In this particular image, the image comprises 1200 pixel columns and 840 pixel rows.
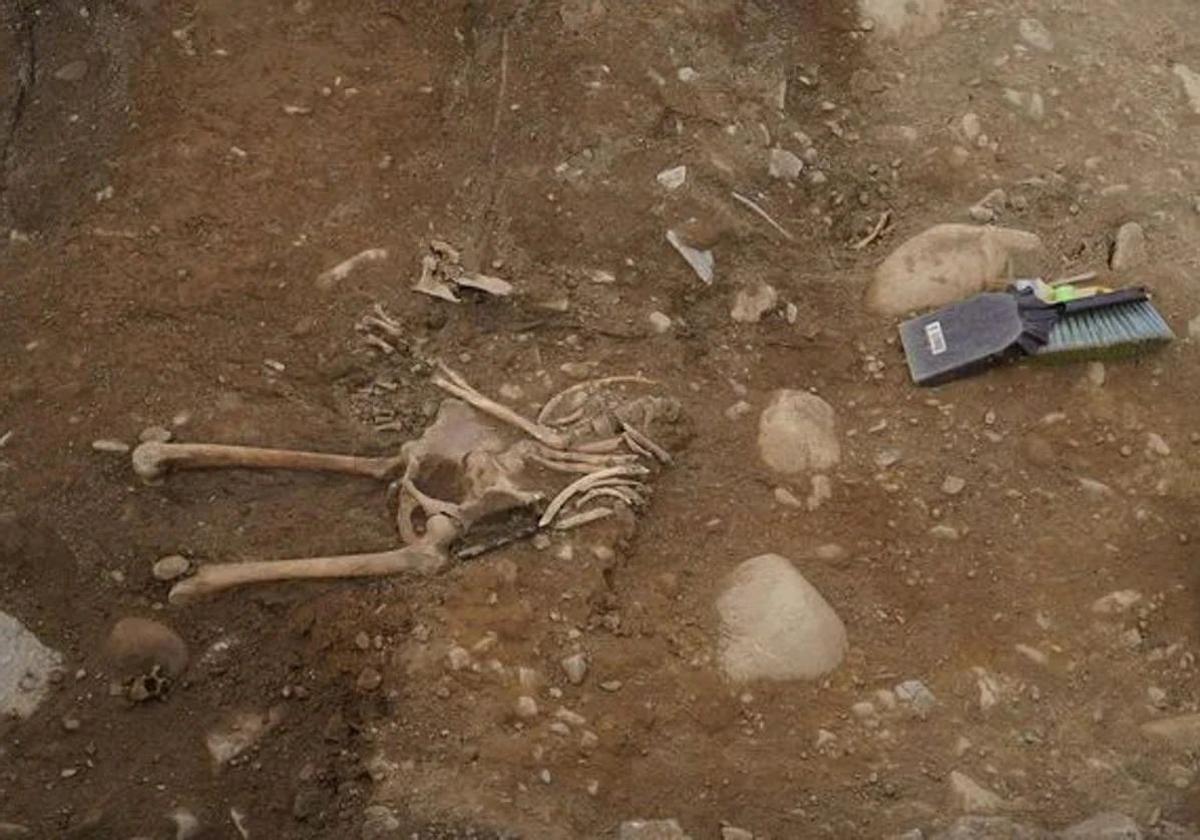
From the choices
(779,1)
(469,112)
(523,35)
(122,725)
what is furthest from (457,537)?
(779,1)

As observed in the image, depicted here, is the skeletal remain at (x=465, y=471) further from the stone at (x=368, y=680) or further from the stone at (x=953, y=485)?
the stone at (x=953, y=485)

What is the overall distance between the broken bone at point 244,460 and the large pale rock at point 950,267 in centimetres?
167

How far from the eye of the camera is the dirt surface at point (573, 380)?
324cm

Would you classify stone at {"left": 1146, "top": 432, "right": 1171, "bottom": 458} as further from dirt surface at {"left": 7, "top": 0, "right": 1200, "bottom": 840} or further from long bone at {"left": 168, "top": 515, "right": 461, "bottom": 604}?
long bone at {"left": 168, "top": 515, "right": 461, "bottom": 604}

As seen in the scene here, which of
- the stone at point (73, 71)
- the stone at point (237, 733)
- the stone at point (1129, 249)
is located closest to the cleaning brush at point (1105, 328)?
the stone at point (1129, 249)

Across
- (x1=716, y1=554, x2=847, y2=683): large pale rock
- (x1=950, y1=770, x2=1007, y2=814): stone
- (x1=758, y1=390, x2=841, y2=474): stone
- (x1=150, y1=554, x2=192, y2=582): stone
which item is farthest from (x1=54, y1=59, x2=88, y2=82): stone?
(x1=950, y1=770, x2=1007, y2=814): stone

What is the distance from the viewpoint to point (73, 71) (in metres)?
4.61

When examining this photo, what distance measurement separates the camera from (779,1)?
196 inches

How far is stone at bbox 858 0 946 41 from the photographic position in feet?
16.0

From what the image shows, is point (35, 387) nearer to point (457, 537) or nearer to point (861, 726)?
point (457, 537)

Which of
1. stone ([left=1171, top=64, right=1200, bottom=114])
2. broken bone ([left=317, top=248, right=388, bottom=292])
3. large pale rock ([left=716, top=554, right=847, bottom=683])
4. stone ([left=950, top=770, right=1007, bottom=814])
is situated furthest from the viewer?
stone ([left=1171, top=64, right=1200, bottom=114])

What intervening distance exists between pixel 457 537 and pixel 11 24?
273cm

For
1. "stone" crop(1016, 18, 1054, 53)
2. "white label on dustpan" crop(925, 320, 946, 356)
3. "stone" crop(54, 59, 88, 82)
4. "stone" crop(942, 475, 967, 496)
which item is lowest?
"stone" crop(942, 475, 967, 496)

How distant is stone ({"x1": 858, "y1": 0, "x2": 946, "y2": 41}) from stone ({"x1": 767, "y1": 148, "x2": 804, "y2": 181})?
0.69 metres
